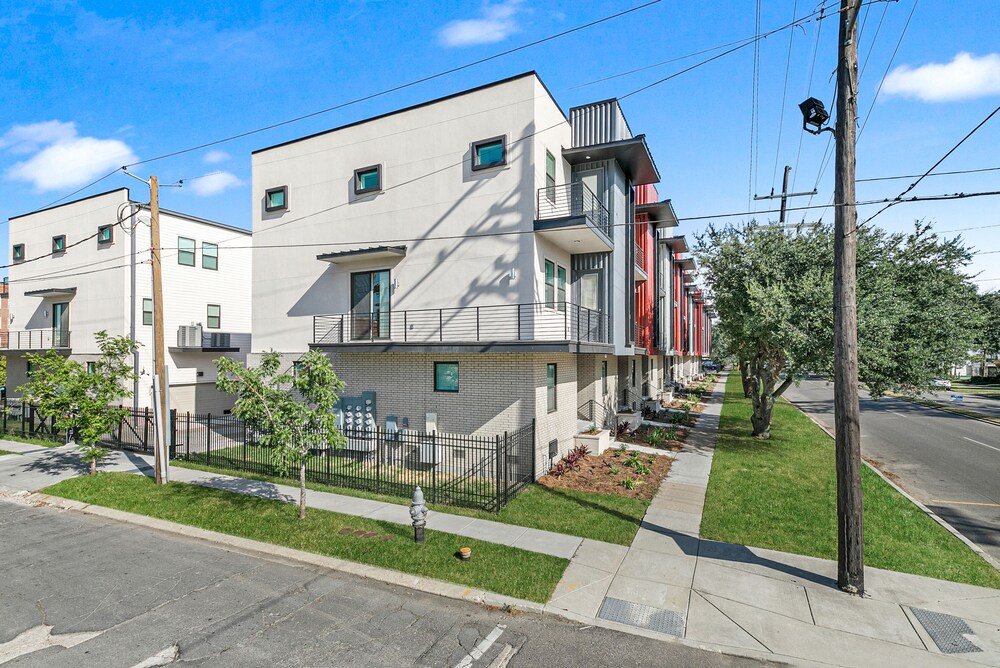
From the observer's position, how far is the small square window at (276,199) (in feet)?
57.5

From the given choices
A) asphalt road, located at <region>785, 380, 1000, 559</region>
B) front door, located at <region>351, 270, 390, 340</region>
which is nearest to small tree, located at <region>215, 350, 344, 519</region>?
front door, located at <region>351, 270, 390, 340</region>

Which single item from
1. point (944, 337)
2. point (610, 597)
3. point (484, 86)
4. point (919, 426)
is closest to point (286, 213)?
point (484, 86)

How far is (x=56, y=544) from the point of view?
9.05 m

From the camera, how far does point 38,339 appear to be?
83.4 feet

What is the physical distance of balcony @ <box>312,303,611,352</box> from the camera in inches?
508

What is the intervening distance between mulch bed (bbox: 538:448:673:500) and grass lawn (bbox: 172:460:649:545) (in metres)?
0.50

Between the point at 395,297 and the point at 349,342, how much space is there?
2.06m

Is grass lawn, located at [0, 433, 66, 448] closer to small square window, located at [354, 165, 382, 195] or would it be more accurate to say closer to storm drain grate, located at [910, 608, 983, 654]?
small square window, located at [354, 165, 382, 195]

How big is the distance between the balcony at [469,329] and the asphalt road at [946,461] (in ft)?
29.6

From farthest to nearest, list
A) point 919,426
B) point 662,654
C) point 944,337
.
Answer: point 919,426 < point 944,337 < point 662,654

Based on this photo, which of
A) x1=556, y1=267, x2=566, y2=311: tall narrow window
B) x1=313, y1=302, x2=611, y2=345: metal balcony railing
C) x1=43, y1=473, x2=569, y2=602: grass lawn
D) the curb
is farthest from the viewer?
x1=556, y1=267, x2=566, y2=311: tall narrow window

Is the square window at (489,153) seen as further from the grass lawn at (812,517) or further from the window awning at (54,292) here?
the window awning at (54,292)

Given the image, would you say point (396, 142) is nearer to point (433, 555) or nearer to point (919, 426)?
point (433, 555)

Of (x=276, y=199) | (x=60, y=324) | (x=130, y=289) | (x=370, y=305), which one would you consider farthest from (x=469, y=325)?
(x=60, y=324)
